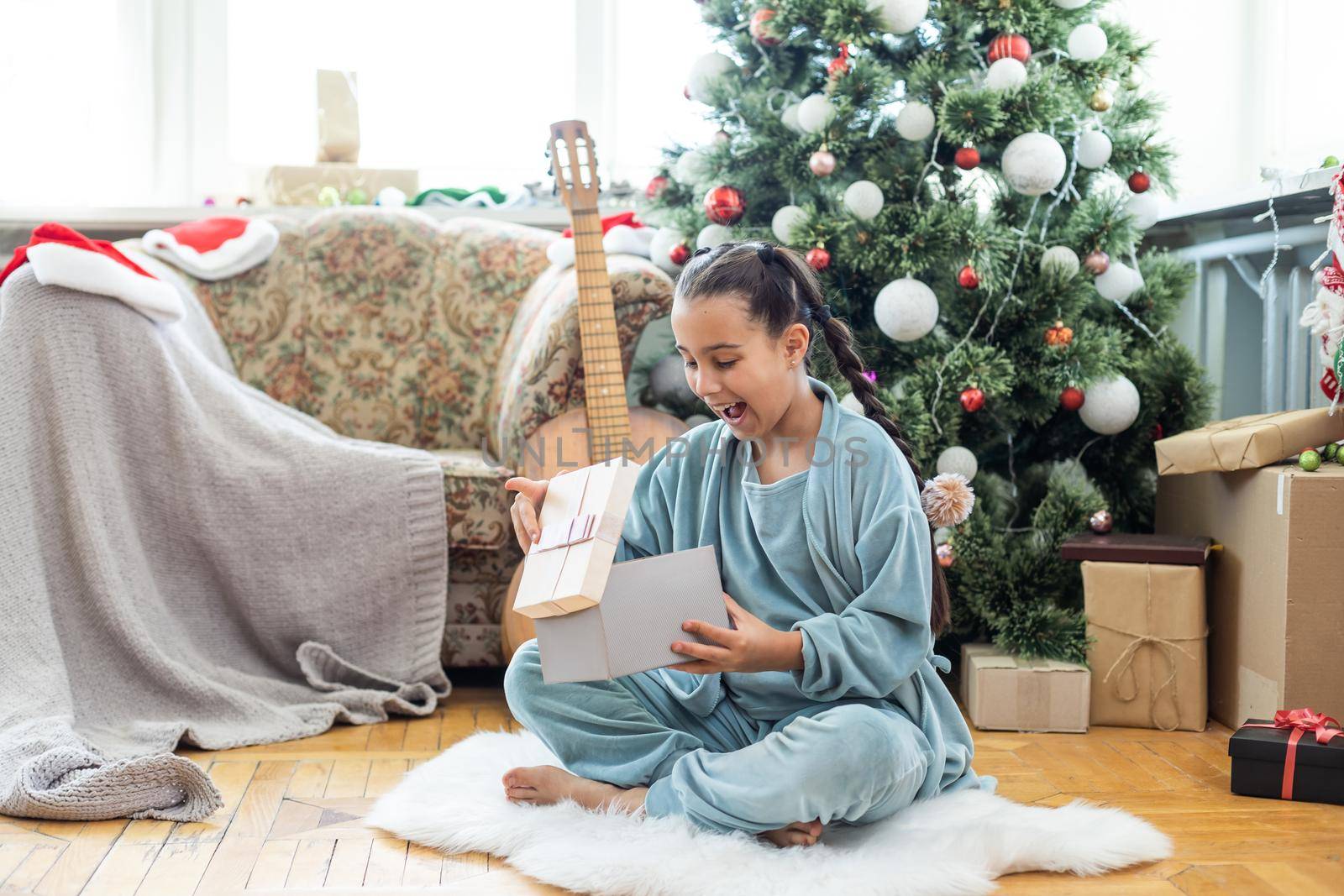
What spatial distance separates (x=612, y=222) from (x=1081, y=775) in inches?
56.3

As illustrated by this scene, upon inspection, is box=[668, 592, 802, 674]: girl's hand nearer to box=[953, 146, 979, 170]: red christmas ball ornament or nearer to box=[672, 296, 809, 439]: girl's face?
box=[672, 296, 809, 439]: girl's face

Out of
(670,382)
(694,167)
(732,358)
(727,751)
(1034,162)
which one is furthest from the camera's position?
(670,382)

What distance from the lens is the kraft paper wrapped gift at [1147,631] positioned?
6.22ft

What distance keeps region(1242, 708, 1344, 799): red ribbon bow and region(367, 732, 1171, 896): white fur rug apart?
27 centimetres

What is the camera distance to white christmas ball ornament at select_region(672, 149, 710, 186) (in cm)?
224

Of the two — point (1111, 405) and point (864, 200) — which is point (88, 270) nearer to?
point (864, 200)

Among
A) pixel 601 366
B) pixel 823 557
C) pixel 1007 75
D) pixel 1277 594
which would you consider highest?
pixel 1007 75

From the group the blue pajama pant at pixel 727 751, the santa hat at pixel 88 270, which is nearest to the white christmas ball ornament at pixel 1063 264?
the blue pajama pant at pixel 727 751

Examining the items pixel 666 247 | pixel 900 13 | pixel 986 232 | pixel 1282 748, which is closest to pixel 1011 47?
pixel 900 13

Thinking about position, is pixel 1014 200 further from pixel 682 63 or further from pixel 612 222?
pixel 682 63

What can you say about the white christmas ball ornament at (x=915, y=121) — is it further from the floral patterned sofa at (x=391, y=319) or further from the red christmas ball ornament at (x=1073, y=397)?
the floral patterned sofa at (x=391, y=319)

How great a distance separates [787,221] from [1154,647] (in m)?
0.92

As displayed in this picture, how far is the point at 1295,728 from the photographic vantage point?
5.22 feet

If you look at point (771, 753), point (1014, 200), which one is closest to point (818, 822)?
point (771, 753)
